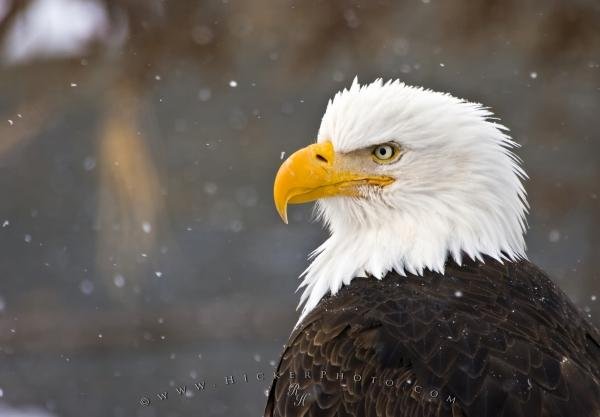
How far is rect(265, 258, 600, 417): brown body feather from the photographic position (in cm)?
329

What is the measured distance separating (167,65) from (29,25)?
0.95 meters

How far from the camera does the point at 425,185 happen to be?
4.06 metres

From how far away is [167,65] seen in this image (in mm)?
7824

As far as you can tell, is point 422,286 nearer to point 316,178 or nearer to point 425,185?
point 425,185

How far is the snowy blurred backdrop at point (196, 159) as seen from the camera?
7605mm

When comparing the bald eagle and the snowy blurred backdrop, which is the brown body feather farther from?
the snowy blurred backdrop

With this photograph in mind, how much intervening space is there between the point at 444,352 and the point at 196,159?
527 cm

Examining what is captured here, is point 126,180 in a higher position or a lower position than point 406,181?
higher

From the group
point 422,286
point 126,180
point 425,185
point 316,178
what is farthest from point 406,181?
point 126,180

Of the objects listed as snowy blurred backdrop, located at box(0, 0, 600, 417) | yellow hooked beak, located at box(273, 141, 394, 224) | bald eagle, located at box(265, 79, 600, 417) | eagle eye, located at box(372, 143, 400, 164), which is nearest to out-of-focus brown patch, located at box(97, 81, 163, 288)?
snowy blurred backdrop, located at box(0, 0, 600, 417)

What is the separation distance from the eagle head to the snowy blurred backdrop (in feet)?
11.6

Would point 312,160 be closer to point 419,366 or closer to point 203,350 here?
point 419,366

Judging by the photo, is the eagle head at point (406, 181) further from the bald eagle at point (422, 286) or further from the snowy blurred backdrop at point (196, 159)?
the snowy blurred backdrop at point (196, 159)

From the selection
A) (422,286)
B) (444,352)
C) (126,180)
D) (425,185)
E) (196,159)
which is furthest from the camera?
(196,159)
